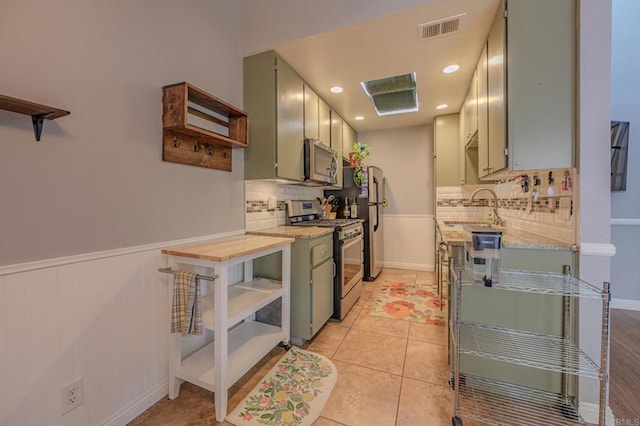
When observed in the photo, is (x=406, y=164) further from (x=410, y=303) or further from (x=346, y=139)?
(x=410, y=303)

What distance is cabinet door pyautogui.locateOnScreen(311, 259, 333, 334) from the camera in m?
2.17

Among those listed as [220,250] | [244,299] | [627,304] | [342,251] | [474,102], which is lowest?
[627,304]

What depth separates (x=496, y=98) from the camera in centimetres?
175

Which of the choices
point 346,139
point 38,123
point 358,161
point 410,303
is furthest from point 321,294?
point 346,139

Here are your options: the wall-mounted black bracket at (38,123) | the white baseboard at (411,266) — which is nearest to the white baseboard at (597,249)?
the wall-mounted black bracket at (38,123)

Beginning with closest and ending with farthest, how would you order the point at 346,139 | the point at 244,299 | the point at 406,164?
the point at 244,299, the point at 346,139, the point at 406,164

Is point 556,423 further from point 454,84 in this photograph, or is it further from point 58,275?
point 454,84

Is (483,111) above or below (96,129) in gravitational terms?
above

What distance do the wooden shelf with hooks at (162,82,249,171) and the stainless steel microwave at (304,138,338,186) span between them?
76cm

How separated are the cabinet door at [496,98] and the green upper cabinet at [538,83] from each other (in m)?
0.02

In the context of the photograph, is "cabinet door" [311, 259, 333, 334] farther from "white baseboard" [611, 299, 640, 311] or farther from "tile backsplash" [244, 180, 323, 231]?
"white baseboard" [611, 299, 640, 311]

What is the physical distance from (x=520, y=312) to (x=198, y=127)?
241 cm

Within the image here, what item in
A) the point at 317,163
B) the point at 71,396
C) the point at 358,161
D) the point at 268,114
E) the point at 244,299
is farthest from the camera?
the point at 358,161

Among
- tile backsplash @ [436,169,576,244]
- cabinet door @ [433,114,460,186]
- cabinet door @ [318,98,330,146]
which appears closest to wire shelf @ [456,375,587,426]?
tile backsplash @ [436,169,576,244]
